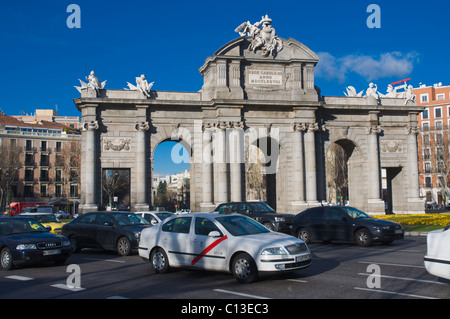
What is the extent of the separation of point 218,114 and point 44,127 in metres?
57.9

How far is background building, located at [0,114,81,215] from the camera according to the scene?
70062mm

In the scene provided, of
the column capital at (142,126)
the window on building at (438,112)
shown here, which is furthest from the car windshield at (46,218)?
the window on building at (438,112)

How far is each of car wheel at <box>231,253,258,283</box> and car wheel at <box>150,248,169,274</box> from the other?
224 cm

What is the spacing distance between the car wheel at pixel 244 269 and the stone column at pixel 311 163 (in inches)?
958

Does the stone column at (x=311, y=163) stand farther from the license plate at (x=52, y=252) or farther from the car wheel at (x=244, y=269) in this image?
the car wheel at (x=244, y=269)

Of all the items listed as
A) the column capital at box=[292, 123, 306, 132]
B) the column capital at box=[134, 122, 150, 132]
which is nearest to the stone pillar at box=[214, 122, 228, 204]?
the column capital at box=[134, 122, 150, 132]

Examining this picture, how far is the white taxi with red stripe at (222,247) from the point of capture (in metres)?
9.98

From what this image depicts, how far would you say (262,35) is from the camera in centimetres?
3441

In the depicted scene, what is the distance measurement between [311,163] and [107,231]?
21.1 meters

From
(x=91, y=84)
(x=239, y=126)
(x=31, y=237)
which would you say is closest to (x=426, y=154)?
(x=239, y=126)
